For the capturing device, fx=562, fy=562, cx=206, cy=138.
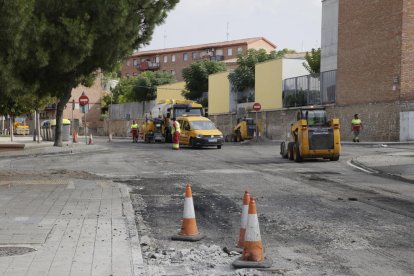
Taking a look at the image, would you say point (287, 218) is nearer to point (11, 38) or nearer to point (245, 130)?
point (11, 38)

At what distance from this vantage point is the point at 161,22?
1842 centimetres

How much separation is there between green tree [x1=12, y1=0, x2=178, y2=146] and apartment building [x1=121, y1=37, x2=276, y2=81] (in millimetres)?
81213

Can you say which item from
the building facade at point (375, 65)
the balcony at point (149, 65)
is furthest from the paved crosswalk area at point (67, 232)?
the balcony at point (149, 65)

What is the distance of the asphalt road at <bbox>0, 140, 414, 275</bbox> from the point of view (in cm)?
614

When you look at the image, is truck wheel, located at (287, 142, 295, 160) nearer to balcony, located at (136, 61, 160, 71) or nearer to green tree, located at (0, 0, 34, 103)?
green tree, located at (0, 0, 34, 103)

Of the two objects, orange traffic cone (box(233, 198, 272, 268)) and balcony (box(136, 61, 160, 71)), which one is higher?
balcony (box(136, 61, 160, 71))

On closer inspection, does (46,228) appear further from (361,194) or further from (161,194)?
(361,194)

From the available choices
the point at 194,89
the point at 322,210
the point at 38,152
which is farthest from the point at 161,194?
the point at 194,89

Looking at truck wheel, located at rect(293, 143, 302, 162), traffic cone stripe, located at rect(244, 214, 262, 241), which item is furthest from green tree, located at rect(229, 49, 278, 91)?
traffic cone stripe, located at rect(244, 214, 262, 241)

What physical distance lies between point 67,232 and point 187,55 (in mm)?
101319

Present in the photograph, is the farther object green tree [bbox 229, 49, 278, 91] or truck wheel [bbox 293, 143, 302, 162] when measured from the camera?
green tree [bbox 229, 49, 278, 91]

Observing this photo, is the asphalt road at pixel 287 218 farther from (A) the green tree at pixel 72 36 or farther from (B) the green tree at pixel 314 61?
(B) the green tree at pixel 314 61

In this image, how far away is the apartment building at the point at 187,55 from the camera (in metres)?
101

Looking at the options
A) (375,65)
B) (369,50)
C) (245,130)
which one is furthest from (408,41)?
(245,130)
